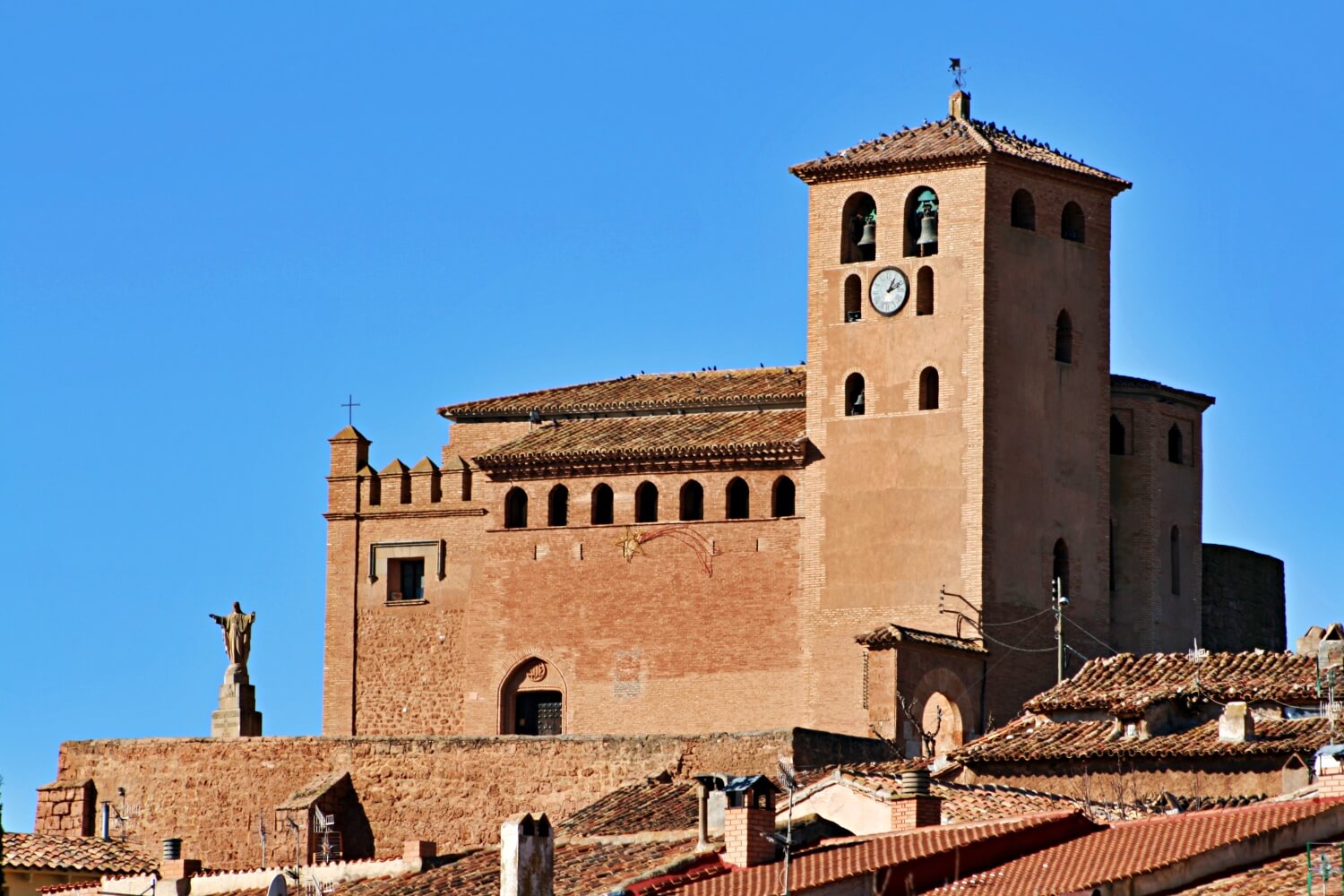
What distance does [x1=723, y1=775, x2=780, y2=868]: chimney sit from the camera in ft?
86.0

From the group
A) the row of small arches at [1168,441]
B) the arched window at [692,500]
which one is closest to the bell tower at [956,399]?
the row of small arches at [1168,441]

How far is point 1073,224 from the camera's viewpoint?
4644 cm

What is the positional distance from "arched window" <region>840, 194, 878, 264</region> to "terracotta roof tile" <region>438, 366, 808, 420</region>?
1.92m

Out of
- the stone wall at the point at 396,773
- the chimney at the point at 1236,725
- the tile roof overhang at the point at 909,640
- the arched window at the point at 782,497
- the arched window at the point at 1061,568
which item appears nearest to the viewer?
the chimney at the point at 1236,725

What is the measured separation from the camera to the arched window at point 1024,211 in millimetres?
45688

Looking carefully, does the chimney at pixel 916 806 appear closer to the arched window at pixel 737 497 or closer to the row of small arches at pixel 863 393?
the row of small arches at pixel 863 393

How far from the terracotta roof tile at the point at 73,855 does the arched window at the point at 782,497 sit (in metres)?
9.43

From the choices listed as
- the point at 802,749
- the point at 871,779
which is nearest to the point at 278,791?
the point at 802,749

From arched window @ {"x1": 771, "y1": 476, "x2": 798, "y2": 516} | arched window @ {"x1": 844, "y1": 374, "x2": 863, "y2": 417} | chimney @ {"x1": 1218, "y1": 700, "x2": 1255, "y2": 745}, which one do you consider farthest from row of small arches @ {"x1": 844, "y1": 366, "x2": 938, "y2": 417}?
chimney @ {"x1": 1218, "y1": 700, "x2": 1255, "y2": 745}

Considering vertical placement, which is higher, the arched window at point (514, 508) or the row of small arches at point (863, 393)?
the row of small arches at point (863, 393)

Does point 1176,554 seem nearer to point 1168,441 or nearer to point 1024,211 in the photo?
point 1168,441

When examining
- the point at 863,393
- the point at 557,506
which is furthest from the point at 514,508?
the point at 863,393

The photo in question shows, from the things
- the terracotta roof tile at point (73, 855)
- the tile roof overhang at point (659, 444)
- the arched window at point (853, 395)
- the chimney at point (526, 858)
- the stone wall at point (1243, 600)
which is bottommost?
the terracotta roof tile at point (73, 855)

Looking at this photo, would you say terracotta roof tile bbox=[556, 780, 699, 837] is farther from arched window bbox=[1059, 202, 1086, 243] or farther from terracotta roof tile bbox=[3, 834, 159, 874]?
arched window bbox=[1059, 202, 1086, 243]
